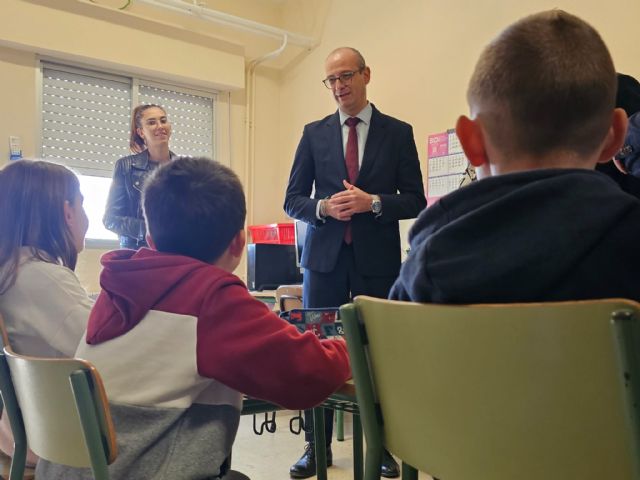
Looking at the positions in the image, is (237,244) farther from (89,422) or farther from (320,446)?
(320,446)

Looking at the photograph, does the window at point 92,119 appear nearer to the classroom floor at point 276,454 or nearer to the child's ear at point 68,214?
the classroom floor at point 276,454

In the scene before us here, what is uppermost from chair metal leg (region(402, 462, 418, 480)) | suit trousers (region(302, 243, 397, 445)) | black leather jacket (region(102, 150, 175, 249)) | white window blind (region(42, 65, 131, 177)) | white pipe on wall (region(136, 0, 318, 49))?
white pipe on wall (region(136, 0, 318, 49))

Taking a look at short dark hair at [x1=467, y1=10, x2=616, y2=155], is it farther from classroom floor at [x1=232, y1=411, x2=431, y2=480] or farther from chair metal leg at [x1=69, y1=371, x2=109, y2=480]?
classroom floor at [x1=232, y1=411, x2=431, y2=480]

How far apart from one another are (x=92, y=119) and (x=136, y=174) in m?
1.88

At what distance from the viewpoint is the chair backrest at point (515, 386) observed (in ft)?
1.79

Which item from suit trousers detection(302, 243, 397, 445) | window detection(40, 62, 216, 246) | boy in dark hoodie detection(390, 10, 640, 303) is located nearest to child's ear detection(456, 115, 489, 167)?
boy in dark hoodie detection(390, 10, 640, 303)

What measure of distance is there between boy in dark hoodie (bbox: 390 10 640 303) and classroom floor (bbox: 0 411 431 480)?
1.61 meters

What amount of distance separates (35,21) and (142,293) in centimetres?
375

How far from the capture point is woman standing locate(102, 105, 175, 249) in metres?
2.71

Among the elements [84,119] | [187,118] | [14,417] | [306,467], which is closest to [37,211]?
[14,417]

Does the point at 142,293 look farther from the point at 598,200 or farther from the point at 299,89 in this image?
the point at 299,89

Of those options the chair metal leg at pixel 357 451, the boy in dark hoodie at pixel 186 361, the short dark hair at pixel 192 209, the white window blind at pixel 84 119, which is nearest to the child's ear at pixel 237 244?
the short dark hair at pixel 192 209

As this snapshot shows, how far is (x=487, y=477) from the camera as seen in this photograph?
0.65 meters

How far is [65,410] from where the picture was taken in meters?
0.90
